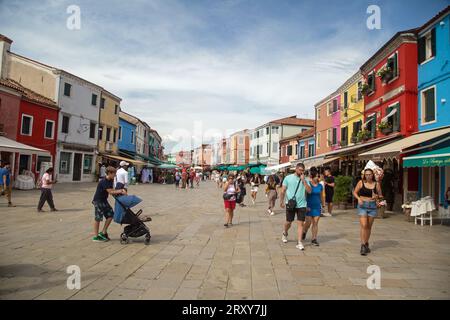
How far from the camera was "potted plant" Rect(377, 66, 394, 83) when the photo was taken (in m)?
15.7

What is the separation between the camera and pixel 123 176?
366 inches

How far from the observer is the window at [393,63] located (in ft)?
50.2

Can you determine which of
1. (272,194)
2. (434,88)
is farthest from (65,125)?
(434,88)

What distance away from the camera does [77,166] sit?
91.2 feet

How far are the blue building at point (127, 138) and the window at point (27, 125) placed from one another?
14384 millimetres

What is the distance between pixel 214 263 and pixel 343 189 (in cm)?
1033

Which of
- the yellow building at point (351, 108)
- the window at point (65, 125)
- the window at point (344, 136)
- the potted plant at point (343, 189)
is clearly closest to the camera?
the potted plant at point (343, 189)

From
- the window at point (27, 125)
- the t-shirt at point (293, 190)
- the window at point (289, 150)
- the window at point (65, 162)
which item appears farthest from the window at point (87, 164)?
the t-shirt at point (293, 190)

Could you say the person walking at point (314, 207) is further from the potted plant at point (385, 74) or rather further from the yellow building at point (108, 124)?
the yellow building at point (108, 124)

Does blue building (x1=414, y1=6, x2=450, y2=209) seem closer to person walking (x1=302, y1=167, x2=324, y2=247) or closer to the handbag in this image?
person walking (x1=302, y1=167, x2=324, y2=247)

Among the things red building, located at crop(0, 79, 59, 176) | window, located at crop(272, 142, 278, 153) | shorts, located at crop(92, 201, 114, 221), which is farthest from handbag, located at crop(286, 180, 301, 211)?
window, located at crop(272, 142, 278, 153)

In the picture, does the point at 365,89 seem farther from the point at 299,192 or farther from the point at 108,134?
the point at 108,134

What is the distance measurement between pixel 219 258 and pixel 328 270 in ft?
6.04

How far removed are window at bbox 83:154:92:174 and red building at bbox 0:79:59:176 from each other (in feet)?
14.2
